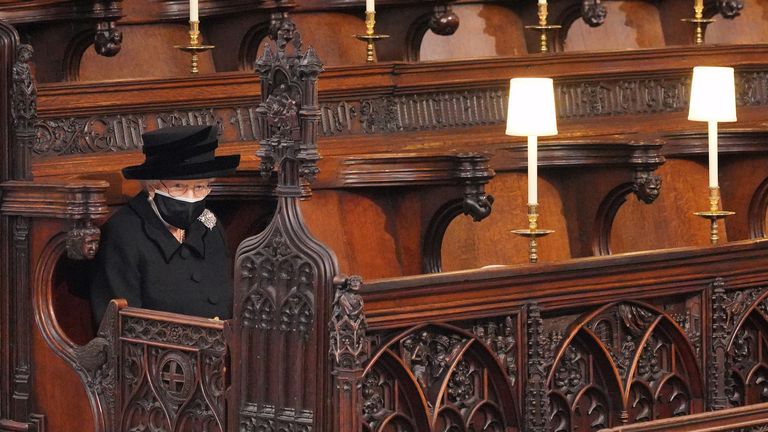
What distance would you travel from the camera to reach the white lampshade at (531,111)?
5.21m

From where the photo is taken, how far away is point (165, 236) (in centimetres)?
488

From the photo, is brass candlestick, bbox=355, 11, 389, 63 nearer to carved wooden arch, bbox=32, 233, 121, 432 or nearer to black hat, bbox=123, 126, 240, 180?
black hat, bbox=123, 126, 240, 180

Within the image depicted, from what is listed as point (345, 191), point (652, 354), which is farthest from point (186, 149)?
point (652, 354)

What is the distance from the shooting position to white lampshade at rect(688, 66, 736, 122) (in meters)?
5.60

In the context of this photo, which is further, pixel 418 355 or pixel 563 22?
pixel 563 22

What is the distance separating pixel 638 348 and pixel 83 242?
1.48 m

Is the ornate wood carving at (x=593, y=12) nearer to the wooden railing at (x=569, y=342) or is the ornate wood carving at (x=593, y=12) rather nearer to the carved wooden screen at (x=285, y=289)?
the wooden railing at (x=569, y=342)

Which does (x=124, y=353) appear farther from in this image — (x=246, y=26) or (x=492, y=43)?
(x=492, y=43)

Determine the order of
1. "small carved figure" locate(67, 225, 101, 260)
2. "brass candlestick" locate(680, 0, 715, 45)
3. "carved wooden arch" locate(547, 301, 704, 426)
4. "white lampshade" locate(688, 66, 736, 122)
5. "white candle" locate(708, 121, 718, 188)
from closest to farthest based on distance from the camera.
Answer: "carved wooden arch" locate(547, 301, 704, 426) → "small carved figure" locate(67, 225, 101, 260) → "white candle" locate(708, 121, 718, 188) → "white lampshade" locate(688, 66, 736, 122) → "brass candlestick" locate(680, 0, 715, 45)

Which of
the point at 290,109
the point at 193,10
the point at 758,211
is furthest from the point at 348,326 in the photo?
the point at 758,211

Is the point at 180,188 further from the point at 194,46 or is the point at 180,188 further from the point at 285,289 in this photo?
the point at 194,46

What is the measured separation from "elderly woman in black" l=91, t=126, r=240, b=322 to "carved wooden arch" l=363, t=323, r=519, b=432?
2.93ft

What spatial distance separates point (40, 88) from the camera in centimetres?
521

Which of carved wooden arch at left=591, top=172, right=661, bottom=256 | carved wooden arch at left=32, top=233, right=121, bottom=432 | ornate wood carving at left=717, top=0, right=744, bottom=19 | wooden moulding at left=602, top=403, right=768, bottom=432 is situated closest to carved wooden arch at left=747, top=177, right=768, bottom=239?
carved wooden arch at left=591, top=172, right=661, bottom=256
